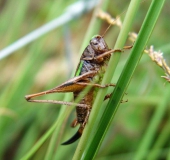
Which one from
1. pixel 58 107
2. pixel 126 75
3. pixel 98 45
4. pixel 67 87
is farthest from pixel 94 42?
pixel 58 107

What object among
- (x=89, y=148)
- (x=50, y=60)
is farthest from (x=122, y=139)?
(x=89, y=148)

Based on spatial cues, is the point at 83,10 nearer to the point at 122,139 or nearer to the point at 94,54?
the point at 94,54

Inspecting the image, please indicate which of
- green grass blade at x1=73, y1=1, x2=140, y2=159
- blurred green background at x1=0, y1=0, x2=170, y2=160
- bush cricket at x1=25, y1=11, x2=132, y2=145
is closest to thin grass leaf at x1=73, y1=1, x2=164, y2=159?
green grass blade at x1=73, y1=1, x2=140, y2=159

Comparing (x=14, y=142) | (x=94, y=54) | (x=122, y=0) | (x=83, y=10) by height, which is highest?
(x=122, y=0)

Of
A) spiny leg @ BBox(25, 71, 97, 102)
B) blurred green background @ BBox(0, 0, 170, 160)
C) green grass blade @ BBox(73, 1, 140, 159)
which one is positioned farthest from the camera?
blurred green background @ BBox(0, 0, 170, 160)

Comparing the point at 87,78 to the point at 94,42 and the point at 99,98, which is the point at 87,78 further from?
the point at 99,98

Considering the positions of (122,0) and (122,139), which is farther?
(122,0)

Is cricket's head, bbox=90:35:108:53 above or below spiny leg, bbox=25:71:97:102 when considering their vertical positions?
above

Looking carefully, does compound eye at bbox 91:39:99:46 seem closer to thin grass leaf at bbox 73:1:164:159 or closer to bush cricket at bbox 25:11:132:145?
bush cricket at bbox 25:11:132:145

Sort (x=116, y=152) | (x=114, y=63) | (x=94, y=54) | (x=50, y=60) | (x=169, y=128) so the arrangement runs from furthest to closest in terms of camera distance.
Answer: (x=50, y=60) < (x=116, y=152) < (x=169, y=128) < (x=94, y=54) < (x=114, y=63)
